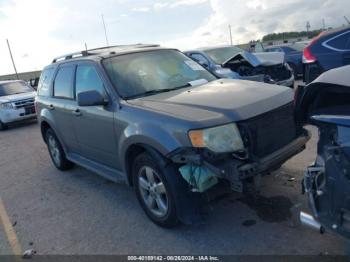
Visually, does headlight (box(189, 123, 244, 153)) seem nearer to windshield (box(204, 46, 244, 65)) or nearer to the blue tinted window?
the blue tinted window

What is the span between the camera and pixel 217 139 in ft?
11.3

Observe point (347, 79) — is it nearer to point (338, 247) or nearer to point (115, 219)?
point (338, 247)

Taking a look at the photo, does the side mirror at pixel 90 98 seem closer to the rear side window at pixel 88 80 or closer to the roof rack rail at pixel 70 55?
the rear side window at pixel 88 80

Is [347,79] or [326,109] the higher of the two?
[347,79]

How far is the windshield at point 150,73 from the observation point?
4500 mm

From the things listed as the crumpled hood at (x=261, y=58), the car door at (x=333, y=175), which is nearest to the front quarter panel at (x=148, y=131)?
the car door at (x=333, y=175)

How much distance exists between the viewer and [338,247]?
333cm

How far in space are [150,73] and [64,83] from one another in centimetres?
172

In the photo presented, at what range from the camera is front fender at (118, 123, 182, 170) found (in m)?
3.57

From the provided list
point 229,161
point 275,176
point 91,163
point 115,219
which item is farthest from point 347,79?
point 91,163

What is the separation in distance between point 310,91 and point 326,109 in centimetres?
18

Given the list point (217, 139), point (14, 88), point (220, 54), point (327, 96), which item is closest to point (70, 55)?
point (217, 139)

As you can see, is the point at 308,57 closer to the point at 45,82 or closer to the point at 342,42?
the point at 342,42

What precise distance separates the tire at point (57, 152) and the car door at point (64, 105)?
0.38 m
